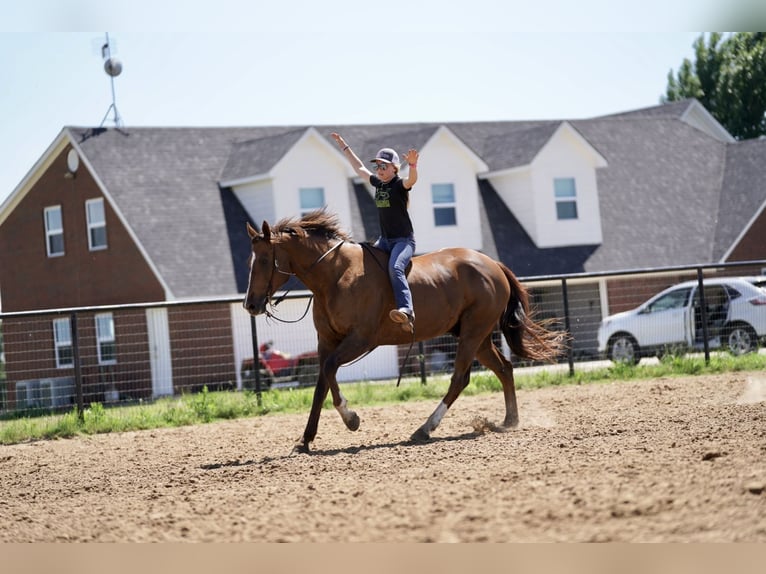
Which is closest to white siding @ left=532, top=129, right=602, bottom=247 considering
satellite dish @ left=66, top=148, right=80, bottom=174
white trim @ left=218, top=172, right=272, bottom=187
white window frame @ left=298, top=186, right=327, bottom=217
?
white window frame @ left=298, top=186, right=327, bottom=217

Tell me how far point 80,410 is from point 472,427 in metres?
6.02

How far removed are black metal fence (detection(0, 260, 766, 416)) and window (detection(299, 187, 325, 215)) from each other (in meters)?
4.60

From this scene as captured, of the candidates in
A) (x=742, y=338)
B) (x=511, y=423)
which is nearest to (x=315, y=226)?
(x=511, y=423)

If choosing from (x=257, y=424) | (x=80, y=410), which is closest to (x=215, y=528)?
(x=257, y=424)

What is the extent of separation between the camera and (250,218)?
102ft

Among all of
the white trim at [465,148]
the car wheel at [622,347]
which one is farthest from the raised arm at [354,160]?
the white trim at [465,148]

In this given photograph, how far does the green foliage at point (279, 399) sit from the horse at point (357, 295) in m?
4.39

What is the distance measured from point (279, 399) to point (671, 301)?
9.57 metres

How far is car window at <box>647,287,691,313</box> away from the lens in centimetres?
2100

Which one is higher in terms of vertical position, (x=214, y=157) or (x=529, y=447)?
(x=214, y=157)

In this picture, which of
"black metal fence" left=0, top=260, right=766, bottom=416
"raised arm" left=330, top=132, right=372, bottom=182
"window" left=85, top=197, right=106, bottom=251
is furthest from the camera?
"window" left=85, top=197, right=106, bottom=251

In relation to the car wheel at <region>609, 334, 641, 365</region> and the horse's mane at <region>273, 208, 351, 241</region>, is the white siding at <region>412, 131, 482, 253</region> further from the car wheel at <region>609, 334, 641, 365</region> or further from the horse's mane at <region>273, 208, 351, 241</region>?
the horse's mane at <region>273, 208, 351, 241</region>

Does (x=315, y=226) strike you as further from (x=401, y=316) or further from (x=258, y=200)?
(x=258, y=200)

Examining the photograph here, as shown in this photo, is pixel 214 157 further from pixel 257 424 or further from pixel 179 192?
pixel 257 424
